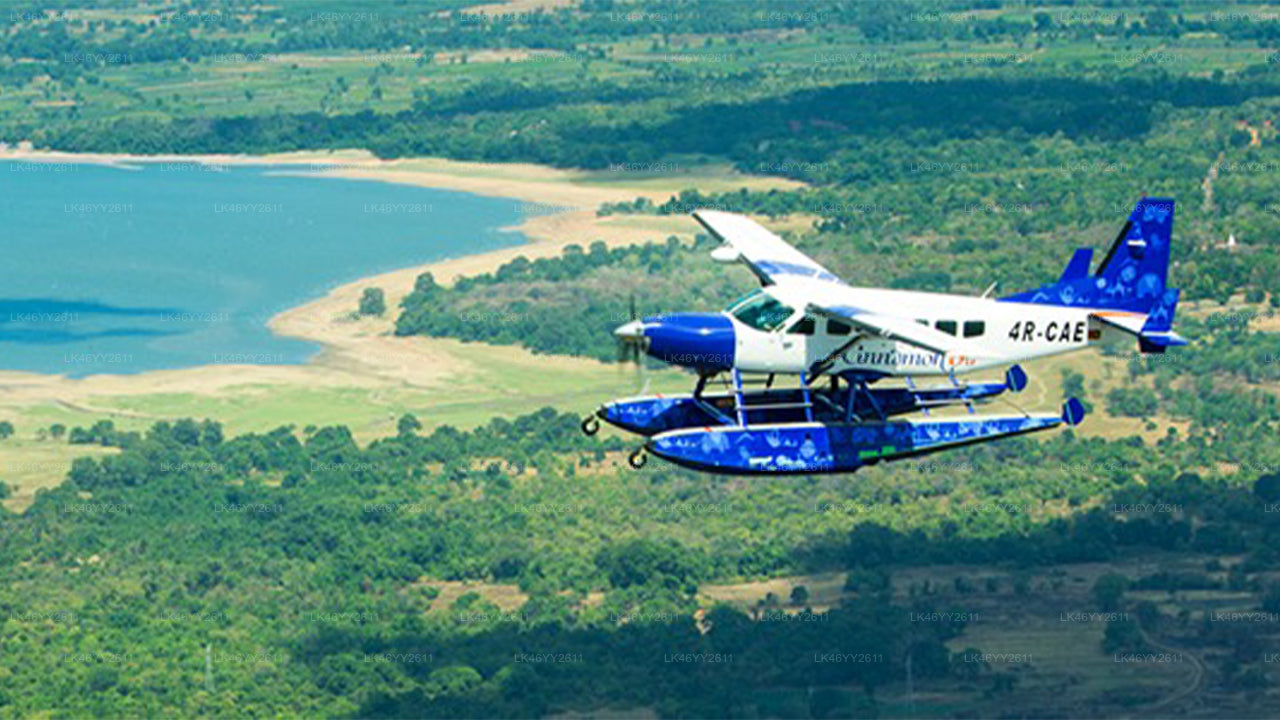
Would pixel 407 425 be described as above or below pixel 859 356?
below

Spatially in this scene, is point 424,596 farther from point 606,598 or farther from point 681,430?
point 681,430

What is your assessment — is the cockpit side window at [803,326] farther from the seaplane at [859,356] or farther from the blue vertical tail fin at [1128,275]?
the blue vertical tail fin at [1128,275]

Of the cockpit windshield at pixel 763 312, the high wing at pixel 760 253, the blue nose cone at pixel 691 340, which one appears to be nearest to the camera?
the blue nose cone at pixel 691 340

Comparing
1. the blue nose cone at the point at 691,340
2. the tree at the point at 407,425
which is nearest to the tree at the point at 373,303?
the tree at the point at 407,425

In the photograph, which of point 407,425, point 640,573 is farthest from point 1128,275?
point 407,425

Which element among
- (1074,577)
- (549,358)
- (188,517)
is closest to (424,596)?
(188,517)

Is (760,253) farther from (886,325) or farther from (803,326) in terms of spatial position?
(886,325)

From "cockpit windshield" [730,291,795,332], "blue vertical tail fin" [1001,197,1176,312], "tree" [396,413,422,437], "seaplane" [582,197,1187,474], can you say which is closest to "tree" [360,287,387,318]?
"tree" [396,413,422,437]
